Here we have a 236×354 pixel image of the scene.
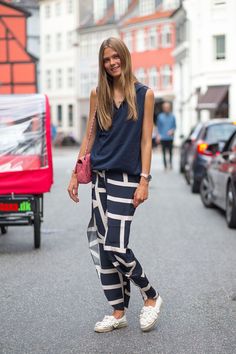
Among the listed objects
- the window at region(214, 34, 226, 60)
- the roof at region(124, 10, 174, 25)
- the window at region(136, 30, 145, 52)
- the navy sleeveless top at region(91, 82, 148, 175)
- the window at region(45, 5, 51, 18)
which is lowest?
the navy sleeveless top at region(91, 82, 148, 175)

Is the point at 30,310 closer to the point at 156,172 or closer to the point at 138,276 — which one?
the point at 138,276

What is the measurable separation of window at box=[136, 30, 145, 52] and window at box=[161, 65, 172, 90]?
4.09 m

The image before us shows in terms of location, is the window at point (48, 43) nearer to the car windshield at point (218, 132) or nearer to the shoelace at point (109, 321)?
the car windshield at point (218, 132)

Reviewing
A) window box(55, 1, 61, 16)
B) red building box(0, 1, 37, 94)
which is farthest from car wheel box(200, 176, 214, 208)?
window box(55, 1, 61, 16)

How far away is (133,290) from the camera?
24.0 feet

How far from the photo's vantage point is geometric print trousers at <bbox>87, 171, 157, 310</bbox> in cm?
570

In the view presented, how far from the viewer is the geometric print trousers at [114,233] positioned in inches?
224

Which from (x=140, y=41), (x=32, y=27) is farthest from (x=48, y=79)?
(x=32, y=27)

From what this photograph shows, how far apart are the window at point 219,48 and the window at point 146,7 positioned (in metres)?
22.7

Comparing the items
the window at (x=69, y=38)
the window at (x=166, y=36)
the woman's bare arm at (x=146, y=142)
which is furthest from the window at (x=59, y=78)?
the woman's bare arm at (x=146, y=142)

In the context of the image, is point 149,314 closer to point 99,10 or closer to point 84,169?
point 84,169

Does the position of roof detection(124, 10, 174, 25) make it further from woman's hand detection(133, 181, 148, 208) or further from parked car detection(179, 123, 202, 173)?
woman's hand detection(133, 181, 148, 208)

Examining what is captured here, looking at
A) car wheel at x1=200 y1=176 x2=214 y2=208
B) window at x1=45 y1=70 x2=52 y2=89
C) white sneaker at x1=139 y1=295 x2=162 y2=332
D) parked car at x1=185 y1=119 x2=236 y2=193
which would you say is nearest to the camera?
white sneaker at x1=139 y1=295 x2=162 y2=332

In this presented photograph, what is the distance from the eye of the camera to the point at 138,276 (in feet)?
19.0
